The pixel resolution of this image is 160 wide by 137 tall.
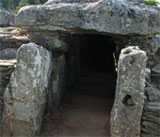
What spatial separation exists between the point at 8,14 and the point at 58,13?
15.9ft

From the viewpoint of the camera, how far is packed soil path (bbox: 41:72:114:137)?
5.07 m

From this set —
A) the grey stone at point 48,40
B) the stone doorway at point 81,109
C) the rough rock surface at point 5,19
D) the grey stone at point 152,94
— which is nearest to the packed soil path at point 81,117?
the stone doorway at point 81,109

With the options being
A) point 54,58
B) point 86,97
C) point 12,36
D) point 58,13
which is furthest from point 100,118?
point 12,36

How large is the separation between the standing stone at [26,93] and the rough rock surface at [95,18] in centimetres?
96

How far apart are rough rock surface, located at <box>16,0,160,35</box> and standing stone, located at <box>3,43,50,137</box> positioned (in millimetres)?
964

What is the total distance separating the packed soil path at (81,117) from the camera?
16.6 ft

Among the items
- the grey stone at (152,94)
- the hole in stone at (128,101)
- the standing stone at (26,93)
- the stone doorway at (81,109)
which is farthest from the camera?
the stone doorway at (81,109)

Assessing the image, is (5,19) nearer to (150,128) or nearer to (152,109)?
(152,109)

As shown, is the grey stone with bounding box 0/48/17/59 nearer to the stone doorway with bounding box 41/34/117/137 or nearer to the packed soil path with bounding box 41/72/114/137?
the stone doorway with bounding box 41/34/117/137

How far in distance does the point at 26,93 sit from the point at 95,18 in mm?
2200

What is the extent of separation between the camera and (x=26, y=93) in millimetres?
4570

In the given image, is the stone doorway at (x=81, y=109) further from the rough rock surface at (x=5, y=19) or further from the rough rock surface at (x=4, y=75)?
the rough rock surface at (x=5, y=19)

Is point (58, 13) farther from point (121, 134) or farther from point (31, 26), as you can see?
point (121, 134)

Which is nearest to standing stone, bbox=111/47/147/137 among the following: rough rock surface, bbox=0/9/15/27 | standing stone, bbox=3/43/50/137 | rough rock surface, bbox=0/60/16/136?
standing stone, bbox=3/43/50/137
